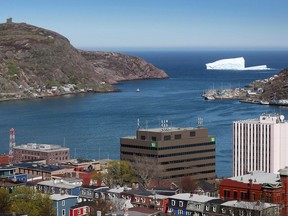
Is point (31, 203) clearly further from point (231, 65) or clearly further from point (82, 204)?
point (231, 65)

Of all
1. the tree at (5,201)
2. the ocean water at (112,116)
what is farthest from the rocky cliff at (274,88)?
the tree at (5,201)

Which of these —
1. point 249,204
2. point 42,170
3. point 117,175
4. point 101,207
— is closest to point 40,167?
point 42,170

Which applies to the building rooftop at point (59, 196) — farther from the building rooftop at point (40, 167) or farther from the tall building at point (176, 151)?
the tall building at point (176, 151)

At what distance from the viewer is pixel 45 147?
4650cm

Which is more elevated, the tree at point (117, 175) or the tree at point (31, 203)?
the tree at point (31, 203)

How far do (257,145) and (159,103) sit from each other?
43.6m

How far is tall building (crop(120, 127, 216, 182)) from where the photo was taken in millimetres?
40625

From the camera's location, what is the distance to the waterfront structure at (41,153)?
149 ft

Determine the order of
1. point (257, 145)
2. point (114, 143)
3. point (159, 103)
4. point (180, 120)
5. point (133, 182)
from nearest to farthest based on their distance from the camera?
1. point (133, 182)
2. point (257, 145)
3. point (114, 143)
4. point (180, 120)
5. point (159, 103)

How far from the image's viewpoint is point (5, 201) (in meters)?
25.0

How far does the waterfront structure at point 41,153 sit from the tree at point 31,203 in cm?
1825

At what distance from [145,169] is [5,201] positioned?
14105mm

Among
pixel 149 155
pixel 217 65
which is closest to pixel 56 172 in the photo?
pixel 149 155

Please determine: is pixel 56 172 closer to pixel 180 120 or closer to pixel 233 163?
pixel 233 163
